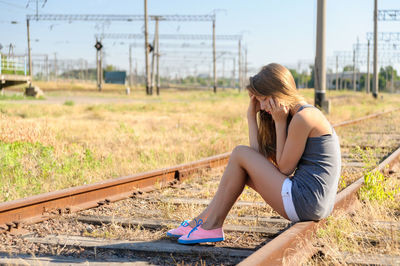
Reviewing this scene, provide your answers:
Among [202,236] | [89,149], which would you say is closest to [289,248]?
[202,236]

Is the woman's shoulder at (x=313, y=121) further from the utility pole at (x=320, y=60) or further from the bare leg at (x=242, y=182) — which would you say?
the utility pole at (x=320, y=60)

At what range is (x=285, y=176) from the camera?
10.7ft

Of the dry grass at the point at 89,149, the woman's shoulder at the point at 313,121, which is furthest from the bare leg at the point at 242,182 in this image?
the dry grass at the point at 89,149

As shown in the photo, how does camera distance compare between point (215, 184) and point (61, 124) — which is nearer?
point (215, 184)

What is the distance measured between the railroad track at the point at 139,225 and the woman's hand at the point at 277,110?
0.67 metres

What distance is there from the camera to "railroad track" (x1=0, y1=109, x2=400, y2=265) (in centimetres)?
306

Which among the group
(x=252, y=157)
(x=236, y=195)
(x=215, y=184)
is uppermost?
(x=252, y=157)

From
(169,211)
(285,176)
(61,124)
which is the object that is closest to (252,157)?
(285,176)

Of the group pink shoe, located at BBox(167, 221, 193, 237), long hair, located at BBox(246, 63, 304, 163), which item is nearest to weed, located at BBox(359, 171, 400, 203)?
long hair, located at BBox(246, 63, 304, 163)

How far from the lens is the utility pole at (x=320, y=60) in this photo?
13.4 metres

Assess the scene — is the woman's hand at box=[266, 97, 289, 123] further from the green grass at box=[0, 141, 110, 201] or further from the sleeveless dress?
the green grass at box=[0, 141, 110, 201]

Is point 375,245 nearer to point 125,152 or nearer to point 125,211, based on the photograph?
point 125,211

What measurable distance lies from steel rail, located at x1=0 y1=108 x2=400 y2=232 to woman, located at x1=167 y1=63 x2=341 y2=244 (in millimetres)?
1229

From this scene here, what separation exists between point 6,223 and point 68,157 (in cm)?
327
